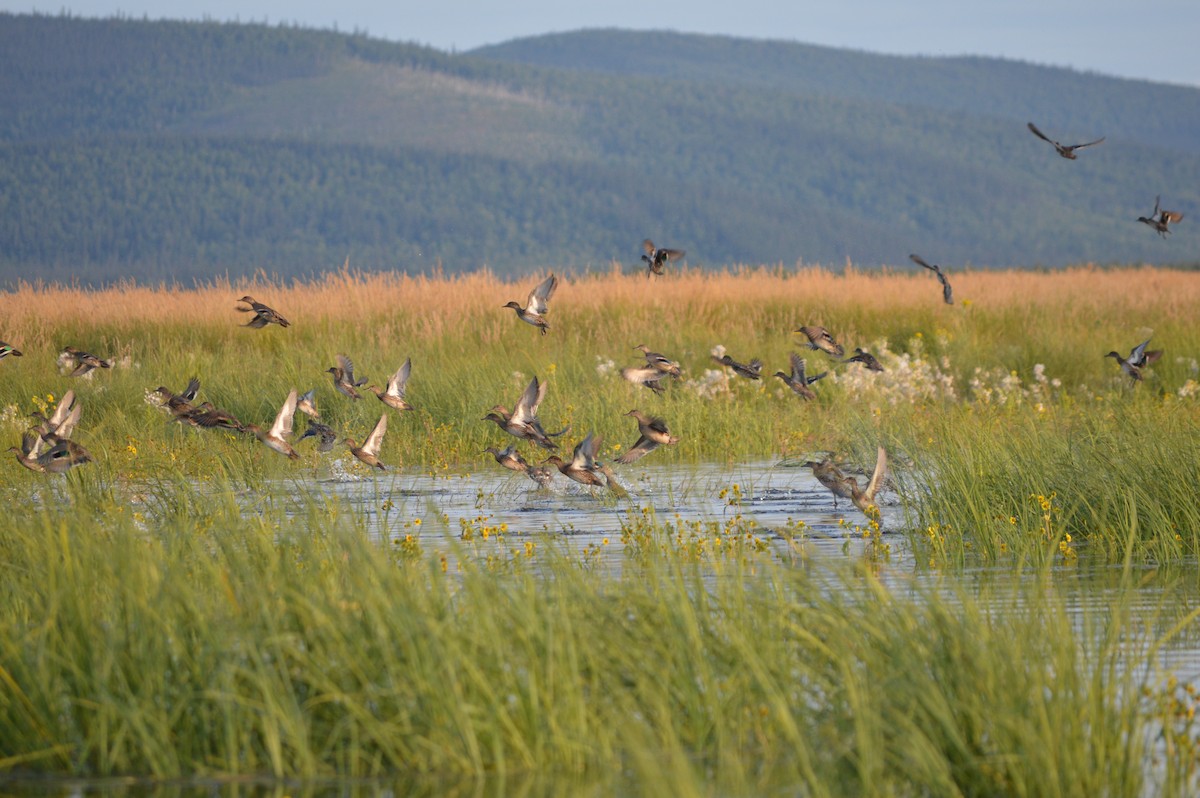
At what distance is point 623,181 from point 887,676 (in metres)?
121

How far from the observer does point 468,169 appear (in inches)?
4791

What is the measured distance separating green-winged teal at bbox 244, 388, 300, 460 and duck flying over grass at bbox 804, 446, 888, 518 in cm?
309

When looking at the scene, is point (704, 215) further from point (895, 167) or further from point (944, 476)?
point (944, 476)

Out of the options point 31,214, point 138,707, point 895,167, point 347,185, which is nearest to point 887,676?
point 138,707

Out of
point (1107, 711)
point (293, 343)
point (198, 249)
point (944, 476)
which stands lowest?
point (198, 249)

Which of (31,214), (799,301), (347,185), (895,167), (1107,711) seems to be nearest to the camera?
(1107,711)

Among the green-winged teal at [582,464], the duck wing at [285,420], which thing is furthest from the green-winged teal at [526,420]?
the duck wing at [285,420]

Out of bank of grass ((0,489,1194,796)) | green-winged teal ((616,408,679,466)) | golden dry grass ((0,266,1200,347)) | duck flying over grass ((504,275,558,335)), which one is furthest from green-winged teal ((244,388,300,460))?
golden dry grass ((0,266,1200,347))

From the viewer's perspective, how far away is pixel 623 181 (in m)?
125

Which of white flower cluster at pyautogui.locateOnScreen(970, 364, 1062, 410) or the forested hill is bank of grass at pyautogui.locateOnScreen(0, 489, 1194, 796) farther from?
the forested hill

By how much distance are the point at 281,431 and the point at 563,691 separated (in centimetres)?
530

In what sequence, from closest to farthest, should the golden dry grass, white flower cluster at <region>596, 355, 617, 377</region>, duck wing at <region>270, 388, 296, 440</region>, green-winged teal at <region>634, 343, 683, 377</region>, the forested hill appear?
duck wing at <region>270, 388, 296, 440</region>
green-winged teal at <region>634, 343, 683, 377</region>
white flower cluster at <region>596, 355, 617, 377</region>
the golden dry grass
the forested hill

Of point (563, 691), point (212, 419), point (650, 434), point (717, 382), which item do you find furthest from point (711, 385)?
point (563, 691)

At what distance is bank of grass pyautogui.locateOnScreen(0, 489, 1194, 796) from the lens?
15.3 ft
